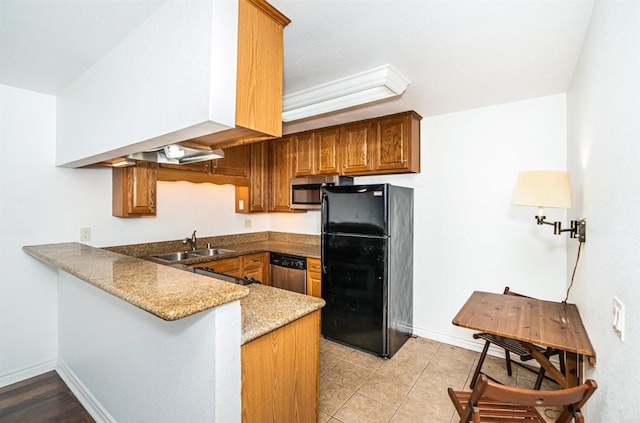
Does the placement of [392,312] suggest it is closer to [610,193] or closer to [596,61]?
[610,193]

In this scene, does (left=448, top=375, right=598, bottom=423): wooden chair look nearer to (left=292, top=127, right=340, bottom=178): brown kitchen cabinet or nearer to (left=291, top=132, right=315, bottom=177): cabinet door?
(left=292, top=127, right=340, bottom=178): brown kitchen cabinet

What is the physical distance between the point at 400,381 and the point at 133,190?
2.91 metres

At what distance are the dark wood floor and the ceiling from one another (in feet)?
7.78

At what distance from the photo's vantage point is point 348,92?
93.4 inches

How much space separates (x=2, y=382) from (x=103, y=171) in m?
1.85

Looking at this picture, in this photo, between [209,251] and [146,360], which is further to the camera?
[209,251]

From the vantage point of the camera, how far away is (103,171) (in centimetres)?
286

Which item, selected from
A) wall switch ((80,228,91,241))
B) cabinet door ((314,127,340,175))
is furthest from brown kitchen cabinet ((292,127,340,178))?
wall switch ((80,228,91,241))

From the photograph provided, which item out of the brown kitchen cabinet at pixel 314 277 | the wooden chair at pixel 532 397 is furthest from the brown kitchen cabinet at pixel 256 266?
the wooden chair at pixel 532 397

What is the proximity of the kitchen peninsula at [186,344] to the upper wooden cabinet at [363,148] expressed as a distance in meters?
1.91

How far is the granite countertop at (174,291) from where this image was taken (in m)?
1.11

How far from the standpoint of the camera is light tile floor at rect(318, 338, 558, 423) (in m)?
2.11

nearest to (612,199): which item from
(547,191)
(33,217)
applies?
(547,191)

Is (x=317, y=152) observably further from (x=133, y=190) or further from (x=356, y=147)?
(x=133, y=190)
